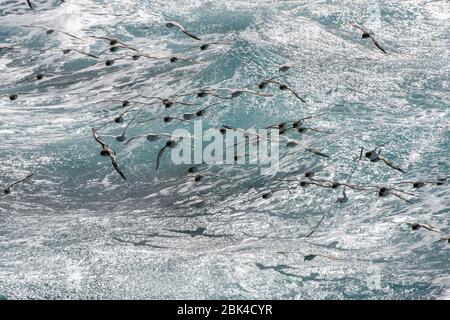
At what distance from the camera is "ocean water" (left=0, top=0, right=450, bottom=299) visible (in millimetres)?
11461

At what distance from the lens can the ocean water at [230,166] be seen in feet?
37.6

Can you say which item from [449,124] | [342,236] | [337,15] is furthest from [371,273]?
[337,15]

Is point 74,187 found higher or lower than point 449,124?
lower

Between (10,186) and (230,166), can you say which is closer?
(10,186)

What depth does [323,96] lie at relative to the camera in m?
17.8

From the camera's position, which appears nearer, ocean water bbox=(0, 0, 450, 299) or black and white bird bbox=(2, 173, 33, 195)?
ocean water bbox=(0, 0, 450, 299)

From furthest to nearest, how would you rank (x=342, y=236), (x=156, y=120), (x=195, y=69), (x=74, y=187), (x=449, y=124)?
1. (x=195, y=69)
2. (x=156, y=120)
3. (x=449, y=124)
4. (x=74, y=187)
5. (x=342, y=236)

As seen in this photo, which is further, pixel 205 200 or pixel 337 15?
pixel 337 15

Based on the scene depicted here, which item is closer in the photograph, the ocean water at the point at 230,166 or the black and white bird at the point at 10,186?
the ocean water at the point at 230,166

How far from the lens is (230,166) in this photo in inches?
607

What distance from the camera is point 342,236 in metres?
12.5

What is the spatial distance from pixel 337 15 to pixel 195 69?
5461 mm

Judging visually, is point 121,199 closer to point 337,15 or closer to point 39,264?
point 39,264
